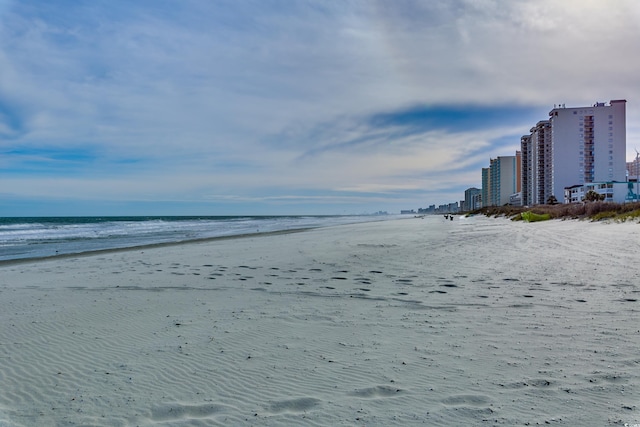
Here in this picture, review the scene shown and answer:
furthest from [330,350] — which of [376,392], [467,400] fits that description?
[467,400]

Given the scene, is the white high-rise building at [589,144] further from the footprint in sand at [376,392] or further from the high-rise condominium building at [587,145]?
the footprint in sand at [376,392]

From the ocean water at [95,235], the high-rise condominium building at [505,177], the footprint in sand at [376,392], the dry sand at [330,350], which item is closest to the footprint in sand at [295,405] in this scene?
the dry sand at [330,350]

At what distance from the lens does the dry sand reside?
2.94 metres

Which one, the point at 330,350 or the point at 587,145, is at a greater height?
the point at 587,145

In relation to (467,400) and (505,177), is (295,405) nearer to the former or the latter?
(467,400)

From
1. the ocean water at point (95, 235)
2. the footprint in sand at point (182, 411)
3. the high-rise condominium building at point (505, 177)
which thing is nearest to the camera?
the footprint in sand at point (182, 411)

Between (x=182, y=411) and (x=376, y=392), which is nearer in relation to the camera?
(x=182, y=411)

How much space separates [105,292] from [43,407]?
4856 mm

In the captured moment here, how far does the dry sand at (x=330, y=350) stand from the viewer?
2.94 m

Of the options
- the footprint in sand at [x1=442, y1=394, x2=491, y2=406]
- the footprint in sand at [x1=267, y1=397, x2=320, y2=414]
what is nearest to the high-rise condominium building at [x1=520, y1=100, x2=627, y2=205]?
the footprint in sand at [x1=442, y1=394, x2=491, y2=406]

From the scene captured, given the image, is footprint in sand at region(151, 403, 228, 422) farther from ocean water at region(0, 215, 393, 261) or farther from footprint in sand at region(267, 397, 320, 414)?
ocean water at region(0, 215, 393, 261)

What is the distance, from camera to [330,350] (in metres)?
4.16

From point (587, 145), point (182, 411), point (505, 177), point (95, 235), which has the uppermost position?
point (587, 145)

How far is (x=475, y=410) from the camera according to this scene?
283 centimetres
